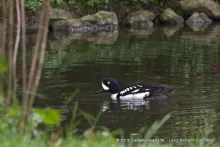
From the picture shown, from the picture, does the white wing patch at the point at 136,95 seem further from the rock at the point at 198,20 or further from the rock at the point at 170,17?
the rock at the point at 198,20

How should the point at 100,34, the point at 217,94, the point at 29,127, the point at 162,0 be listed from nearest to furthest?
1. the point at 29,127
2. the point at 217,94
3. the point at 100,34
4. the point at 162,0

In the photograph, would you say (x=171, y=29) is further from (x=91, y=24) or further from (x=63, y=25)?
(x=63, y=25)

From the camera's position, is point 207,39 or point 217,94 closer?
point 217,94

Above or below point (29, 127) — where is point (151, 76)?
below

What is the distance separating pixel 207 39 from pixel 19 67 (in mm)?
9383

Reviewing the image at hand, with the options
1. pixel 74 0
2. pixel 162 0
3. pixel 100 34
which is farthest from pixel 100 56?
pixel 162 0

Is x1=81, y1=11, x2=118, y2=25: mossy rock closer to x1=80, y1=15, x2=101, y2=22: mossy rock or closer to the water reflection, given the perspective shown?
x1=80, y1=15, x2=101, y2=22: mossy rock

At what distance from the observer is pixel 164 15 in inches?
1232

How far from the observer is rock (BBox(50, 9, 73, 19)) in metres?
28.4

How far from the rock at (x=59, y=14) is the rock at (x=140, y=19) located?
118 inches

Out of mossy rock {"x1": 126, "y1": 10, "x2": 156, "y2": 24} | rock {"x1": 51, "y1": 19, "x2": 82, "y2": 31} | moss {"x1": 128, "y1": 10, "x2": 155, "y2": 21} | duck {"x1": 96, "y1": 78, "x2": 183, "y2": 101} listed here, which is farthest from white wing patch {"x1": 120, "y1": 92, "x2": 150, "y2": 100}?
moss {"x1": 128, "y1": 10, "x2": 155, "y2": 21}

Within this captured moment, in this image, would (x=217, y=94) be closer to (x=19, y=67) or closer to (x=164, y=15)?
(x=19, y=67)

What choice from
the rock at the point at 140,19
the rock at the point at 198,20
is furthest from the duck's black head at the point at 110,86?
the rock at the point at 198,20

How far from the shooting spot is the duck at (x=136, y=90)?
12.8 metres
